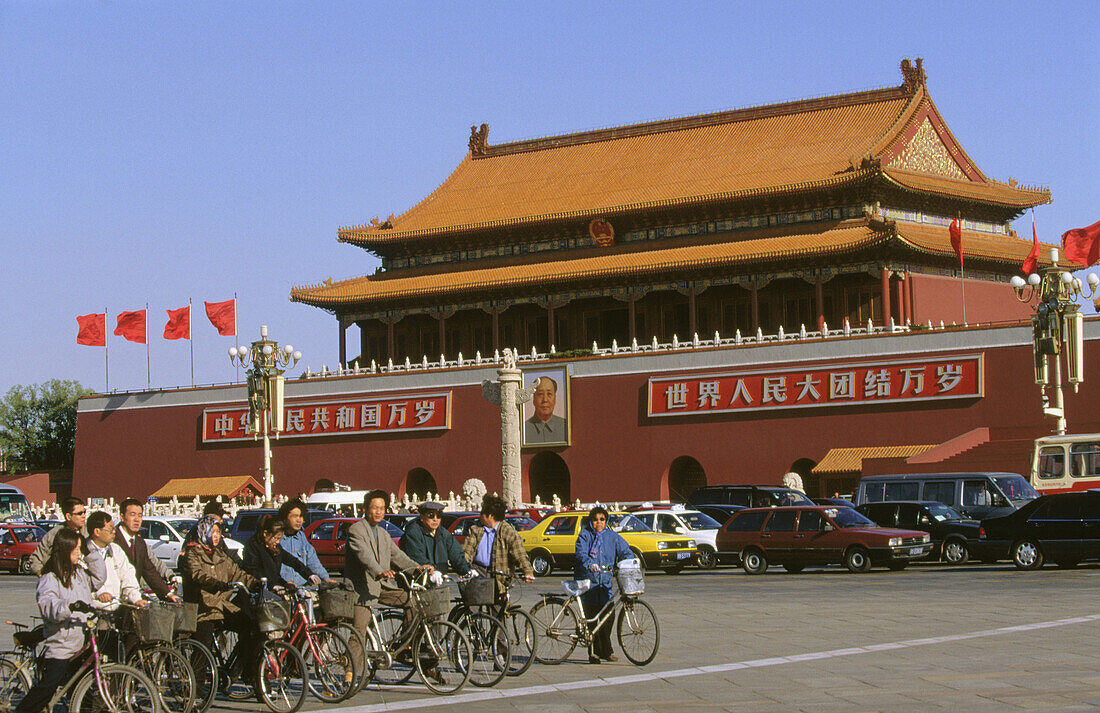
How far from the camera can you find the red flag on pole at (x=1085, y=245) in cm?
3491

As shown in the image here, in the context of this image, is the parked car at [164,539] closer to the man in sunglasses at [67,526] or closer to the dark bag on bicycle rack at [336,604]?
the man in sunglasses at [67,526]

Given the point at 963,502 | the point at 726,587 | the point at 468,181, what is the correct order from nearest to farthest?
the point at 726,587 → the point at 963,502 → the point at 468,181

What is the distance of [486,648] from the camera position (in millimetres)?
12594

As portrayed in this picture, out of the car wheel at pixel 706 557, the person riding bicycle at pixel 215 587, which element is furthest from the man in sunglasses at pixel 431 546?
the car wheel at pixel 706 557

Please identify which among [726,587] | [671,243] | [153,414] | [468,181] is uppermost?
[468,181]

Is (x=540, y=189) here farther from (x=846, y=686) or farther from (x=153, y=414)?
(x=846, y=686)

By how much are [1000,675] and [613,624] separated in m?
3.41

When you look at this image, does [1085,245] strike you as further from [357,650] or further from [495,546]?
[357,650]

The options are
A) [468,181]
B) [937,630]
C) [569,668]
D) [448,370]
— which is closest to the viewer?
[569,668]

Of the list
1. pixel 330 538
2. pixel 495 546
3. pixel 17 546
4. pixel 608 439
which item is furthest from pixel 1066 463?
pixel 17 546

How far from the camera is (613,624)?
1372 cm

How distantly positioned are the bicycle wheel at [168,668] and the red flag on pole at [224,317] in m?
37.4

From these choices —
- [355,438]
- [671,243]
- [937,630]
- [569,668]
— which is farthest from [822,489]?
[569,668]

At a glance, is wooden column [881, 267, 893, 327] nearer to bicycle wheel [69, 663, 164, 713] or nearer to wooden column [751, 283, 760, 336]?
wooden column [751, 283, 760, 336]
